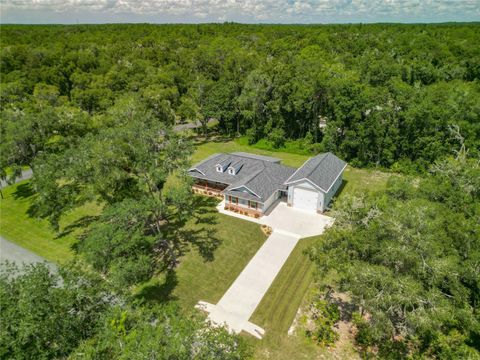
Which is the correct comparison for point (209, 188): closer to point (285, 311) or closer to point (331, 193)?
point (331, 193)

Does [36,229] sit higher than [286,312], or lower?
higher

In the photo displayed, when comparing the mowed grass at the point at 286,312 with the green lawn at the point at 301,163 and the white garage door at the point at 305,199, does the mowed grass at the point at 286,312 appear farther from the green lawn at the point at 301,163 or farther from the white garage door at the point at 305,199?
the green lawn at the point at 301,163

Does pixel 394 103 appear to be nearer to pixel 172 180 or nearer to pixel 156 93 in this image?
pixel 172 180

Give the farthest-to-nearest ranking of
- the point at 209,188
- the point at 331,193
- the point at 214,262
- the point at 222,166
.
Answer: the point at 209,188 → the point at 222,166 → the point at 331,193 → the point at 214,262

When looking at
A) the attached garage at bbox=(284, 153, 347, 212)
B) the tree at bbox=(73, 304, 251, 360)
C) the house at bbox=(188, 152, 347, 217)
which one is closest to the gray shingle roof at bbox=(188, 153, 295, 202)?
the house at bbox=(188, 152, 347, 217)

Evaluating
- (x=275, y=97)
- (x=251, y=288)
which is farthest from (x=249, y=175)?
(x=275, y=97)

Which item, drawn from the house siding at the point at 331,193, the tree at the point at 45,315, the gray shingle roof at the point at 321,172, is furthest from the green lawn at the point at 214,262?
the tree at the point at 45,315
